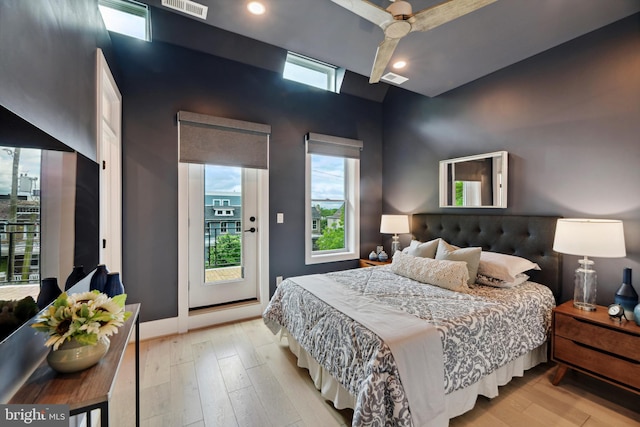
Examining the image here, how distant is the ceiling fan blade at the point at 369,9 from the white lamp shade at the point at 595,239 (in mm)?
1946

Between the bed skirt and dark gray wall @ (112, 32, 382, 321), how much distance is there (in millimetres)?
1488

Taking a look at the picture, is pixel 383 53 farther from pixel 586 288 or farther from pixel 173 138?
pixel 586 288

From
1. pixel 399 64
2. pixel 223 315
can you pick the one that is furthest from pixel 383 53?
pixel 223 315

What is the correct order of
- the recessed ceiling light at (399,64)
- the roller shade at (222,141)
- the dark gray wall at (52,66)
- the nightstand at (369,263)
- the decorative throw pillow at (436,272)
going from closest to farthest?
the dark gray wall at (52,66) → the decorative throw pillow at (436,272) → the recessed ceiling light at (399,64) → the roller shade at (222,141) → the nightstand at (369,263)

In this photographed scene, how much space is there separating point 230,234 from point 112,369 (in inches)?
91.6

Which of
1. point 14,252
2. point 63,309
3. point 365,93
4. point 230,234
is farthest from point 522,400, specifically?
point 365,93

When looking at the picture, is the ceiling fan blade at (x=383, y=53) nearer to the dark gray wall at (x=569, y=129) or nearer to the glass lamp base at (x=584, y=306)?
the dark gray wall at (x=569, y=129)

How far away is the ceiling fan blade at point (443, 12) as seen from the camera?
1.58 m

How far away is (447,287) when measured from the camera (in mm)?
2275

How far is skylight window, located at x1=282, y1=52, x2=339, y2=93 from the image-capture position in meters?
3.55

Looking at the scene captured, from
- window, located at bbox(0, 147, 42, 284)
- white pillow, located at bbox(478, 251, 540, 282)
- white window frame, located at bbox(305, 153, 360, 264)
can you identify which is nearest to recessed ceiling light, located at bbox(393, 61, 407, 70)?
white window frame, located at bbox(305, 153, 360, 264)

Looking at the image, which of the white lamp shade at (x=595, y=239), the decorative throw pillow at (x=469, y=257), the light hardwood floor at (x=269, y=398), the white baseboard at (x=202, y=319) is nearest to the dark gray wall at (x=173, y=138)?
the white baseboard at (x=202, y=319)

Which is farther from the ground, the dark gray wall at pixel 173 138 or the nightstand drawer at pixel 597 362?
the dark gray wall at pixel 173 138

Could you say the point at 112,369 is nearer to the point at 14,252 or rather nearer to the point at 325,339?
the point at 14,252
